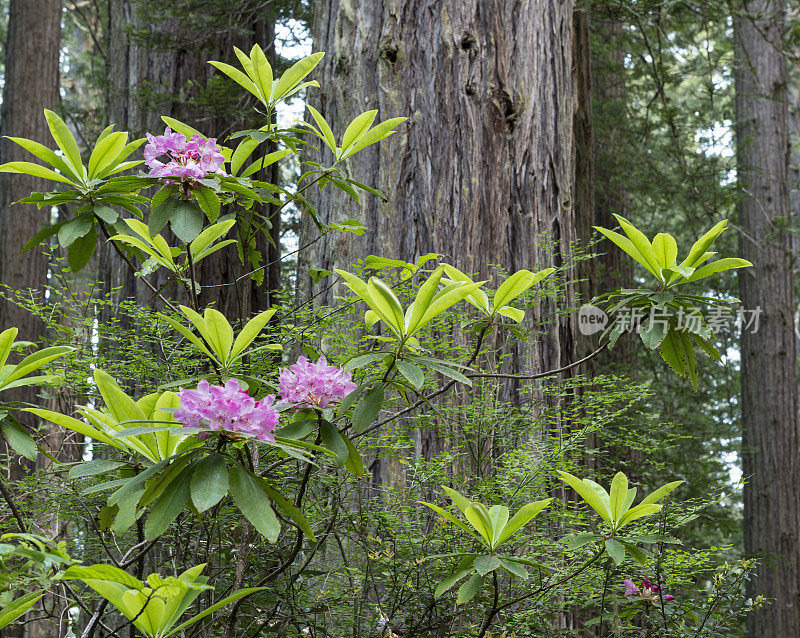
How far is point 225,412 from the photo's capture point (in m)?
1.20

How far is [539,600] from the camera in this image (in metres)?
1.91

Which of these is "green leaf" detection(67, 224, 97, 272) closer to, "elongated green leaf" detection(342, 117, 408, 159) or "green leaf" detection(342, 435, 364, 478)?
"elongated green leaf" detection(342, 117, 408, 159)

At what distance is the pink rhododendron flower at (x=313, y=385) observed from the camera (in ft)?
4.61

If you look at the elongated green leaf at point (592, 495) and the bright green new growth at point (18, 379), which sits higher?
the bright green new growth at point (18, 379)

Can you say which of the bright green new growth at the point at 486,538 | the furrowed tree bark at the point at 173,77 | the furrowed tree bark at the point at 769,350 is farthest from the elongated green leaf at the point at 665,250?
the furrowed tree bark at the point at 769,350

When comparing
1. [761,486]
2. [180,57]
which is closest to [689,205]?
[761,486]

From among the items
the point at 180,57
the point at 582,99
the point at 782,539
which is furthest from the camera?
the point at 782,539

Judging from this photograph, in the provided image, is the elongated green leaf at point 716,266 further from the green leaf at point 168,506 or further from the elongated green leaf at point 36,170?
the elongated green leaf at point 36,170

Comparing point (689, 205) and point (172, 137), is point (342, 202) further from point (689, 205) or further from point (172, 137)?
point (689, 205)

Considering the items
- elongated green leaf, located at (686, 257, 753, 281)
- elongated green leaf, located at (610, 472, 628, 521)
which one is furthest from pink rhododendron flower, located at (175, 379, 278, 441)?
elongated green leaf, located at (686, 257, 753, 281)

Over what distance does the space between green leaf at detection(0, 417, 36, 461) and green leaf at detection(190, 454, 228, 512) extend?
45 cm

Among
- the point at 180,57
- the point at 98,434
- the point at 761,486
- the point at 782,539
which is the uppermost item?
the point at 180,57

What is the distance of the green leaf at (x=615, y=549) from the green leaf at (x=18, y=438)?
3.91ft

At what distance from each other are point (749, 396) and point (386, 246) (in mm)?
7023
